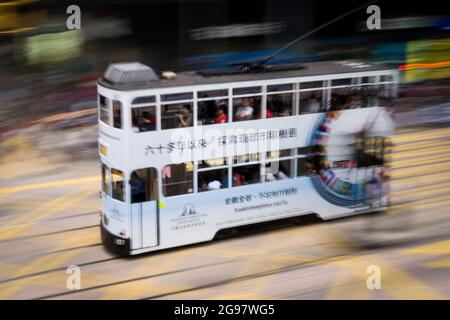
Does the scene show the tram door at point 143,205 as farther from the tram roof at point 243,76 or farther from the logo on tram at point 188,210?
the tram roof at point 243,76

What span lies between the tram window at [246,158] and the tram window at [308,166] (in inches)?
36.2

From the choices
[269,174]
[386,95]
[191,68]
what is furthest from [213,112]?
[191,68]

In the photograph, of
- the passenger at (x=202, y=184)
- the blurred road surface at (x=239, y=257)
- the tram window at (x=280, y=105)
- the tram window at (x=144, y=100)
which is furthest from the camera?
the tram window at (x=280, y=105)

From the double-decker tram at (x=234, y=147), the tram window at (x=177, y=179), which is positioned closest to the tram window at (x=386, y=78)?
the double-decker tram at (x=234, y=147)

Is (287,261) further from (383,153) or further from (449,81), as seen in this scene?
(449,81)

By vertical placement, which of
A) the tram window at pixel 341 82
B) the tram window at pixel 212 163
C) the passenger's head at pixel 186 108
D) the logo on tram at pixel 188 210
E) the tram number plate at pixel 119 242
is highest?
the tram window at pixel 341 82

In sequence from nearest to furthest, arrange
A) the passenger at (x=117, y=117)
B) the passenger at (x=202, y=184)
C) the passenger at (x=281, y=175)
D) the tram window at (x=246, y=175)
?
1. the passenger at (x=117, y=117)
2. the passenger at (x=202, y=184)
3. the tram window at (x=246, y=175)
4. the passenger at (x=281, y=175)

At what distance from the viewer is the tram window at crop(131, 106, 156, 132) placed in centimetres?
1036

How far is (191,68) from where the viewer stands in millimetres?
18797

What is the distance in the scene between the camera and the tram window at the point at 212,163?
11.1 metres

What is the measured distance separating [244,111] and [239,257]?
7.80ft

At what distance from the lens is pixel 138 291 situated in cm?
998

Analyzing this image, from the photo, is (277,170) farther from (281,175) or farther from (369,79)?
(369,79)
